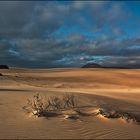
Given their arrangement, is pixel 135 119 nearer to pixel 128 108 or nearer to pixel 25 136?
pixel 128 108

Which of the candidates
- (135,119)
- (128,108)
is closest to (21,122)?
(135,119)

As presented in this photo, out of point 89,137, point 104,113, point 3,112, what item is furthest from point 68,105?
point 89,137

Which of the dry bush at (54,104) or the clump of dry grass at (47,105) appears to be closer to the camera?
the clump of dry grass at (47,105)

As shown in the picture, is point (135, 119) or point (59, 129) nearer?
point (59, 129)

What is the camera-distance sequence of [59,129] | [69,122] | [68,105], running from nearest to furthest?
[59,129] < [69,122] < [68,105]

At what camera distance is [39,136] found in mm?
10594

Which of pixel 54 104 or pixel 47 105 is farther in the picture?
pixel 54 104

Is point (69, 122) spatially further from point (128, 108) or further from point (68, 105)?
point (128, 108)

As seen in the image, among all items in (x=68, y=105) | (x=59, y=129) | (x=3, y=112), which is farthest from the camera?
(x=68, y=105)

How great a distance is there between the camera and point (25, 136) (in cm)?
1050

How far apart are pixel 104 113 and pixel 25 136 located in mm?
4089

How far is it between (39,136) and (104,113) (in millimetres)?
3802

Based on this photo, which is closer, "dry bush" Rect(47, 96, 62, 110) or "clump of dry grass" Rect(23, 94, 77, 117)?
"clump of dry grass" Rect(23, 94, 77, 117)

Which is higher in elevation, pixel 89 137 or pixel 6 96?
pixel 6 96
